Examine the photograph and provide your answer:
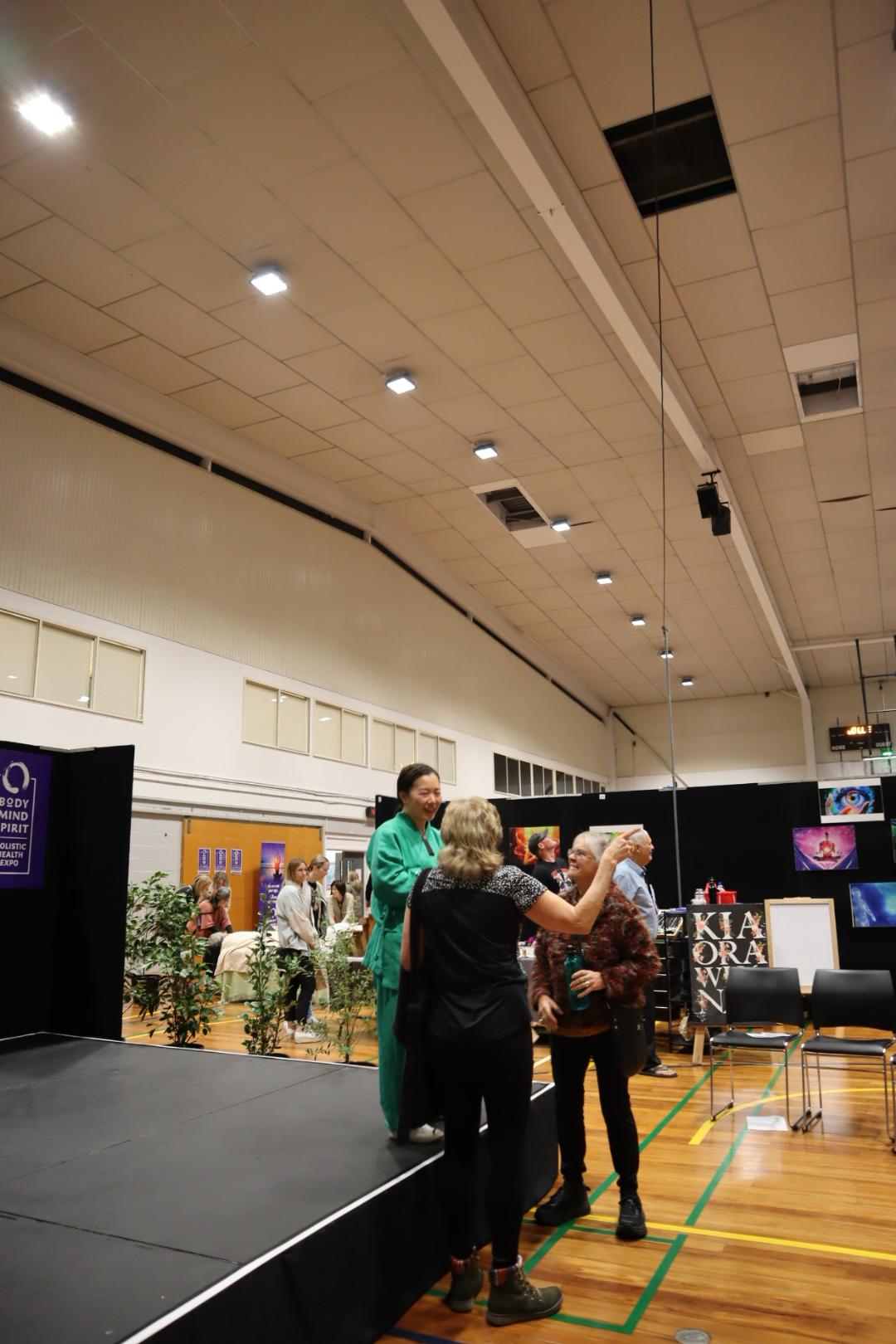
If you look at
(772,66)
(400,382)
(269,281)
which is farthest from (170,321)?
(772,66)

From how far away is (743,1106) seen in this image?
5305 mm

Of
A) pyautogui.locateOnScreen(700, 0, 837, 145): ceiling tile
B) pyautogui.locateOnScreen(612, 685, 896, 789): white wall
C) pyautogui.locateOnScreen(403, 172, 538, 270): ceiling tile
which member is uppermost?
pyautogui.locateOnScreen(700, 0, 837, 145): ceiling tile

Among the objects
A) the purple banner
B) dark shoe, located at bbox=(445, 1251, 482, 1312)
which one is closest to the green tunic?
dark shoe, located at bbox=(445, 1251, 482, 1312)

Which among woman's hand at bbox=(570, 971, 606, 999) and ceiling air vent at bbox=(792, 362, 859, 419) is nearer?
woman's hand at bbox=(570, 971, 606, 999)

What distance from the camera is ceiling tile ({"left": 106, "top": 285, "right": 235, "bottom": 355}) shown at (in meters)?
7.57

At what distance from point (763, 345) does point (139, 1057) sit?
7.45 meters

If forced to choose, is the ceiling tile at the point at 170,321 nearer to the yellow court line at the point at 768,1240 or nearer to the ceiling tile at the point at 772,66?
the ceiling tile at the point at 772,66

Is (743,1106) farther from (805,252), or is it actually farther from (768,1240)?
(805,252)

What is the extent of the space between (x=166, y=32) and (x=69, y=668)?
5088 millimetres

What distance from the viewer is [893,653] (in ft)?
59.7

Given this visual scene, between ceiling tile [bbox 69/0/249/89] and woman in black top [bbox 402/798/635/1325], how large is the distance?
4694mm

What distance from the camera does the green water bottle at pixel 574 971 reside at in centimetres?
329

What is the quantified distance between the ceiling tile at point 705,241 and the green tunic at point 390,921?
5394 millimetres

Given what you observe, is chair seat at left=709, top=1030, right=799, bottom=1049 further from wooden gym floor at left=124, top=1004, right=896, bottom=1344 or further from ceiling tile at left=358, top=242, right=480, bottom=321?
ceiling tile at left=358, top=242, right=480, bottom=321
